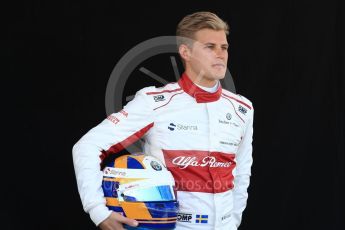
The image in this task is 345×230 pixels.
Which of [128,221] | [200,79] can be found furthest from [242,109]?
[128,221]

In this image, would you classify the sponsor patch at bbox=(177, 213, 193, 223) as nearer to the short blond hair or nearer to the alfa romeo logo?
the alfa romeo logo

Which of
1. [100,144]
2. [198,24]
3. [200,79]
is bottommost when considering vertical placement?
[100,144]

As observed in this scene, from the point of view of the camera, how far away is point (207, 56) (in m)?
3.53

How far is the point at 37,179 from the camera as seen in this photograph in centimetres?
423

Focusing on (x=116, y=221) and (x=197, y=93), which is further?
(x=197, y=93)

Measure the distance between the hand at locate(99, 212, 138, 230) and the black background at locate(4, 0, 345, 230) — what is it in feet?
3.87

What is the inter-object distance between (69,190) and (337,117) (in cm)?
184

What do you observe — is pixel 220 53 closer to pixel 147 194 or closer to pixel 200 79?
pixel 200 79

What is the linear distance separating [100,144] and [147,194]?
13.9 inches

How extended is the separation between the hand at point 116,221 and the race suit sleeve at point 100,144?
22 mm

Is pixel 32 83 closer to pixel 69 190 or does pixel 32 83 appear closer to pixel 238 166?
pixel 69 190

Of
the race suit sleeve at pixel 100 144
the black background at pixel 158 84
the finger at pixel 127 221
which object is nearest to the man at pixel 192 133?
the race suit sleeve at pixel 100 144

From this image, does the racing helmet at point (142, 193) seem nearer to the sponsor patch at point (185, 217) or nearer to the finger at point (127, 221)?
the finger at point (127, 221)

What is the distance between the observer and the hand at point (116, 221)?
312cm
